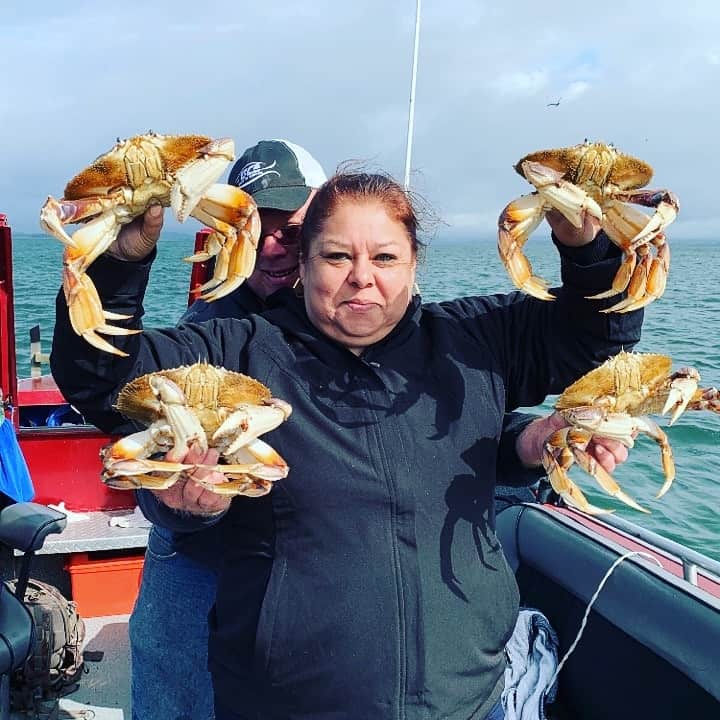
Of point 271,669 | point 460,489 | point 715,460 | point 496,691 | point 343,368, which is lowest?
point 715,460

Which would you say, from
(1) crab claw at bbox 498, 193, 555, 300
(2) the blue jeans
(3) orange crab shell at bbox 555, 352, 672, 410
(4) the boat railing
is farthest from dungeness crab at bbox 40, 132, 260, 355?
(4) the boat railing

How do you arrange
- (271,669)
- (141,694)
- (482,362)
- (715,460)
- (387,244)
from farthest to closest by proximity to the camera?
(715,460), (141,694), (482,362), (387,244), (271,669)

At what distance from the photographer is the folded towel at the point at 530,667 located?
3260mm


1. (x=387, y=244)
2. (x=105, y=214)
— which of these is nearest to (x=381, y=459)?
(x=387, y=244)

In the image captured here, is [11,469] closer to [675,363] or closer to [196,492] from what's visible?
[196,492]

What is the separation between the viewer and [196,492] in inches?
74.3

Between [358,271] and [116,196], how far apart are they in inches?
24.6

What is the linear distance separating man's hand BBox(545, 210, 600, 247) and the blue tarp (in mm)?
2965

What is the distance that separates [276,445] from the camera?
206 centimetres

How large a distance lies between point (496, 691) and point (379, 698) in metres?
0.42

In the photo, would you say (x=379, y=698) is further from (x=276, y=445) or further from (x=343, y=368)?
(x=343, y=368)

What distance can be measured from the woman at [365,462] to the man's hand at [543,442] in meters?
0.10

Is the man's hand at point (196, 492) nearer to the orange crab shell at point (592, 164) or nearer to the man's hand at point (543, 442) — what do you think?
the man's hand at point (543, 442)

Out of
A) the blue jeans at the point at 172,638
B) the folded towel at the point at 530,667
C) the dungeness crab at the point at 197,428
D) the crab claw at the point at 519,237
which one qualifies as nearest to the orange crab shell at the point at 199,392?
the dungeness crab at the point at 197,428
